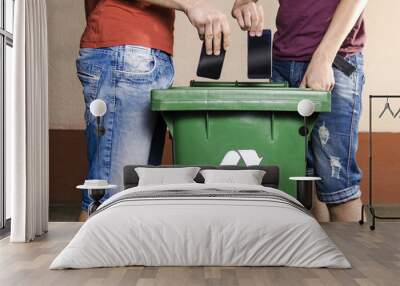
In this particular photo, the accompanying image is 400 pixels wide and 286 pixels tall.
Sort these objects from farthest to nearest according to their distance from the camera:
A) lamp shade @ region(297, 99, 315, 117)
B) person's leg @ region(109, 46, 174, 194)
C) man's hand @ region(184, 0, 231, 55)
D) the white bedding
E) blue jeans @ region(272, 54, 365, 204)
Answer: blue jeans @ region(272, 54, 365, 204) → man's hand @ region(184, 0, 231, 55) → person's leg @ region(109, 46, 174, 194) → lamp shade @ region(297, 99, 315, 117) → the white bedding

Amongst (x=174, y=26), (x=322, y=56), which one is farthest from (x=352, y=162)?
(x=174, y=26)

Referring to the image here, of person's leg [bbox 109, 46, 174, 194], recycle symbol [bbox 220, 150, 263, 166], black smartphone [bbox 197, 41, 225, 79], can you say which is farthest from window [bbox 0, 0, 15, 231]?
recycle symbol [bbox 220, 150, 263, 166]

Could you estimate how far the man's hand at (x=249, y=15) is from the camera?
17.6ft

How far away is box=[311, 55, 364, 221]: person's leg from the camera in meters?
5.06

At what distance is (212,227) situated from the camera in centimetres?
318

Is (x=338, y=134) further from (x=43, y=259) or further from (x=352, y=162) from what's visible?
(x=43, y=259)

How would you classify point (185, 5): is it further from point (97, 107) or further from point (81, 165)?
point (81, 165)

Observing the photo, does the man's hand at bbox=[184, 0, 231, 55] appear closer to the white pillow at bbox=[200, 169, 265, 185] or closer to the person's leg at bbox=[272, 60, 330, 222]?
the person's leg at bbox=[272, 60, 330, 222]

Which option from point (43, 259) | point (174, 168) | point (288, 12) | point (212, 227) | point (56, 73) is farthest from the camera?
point (56, 73)

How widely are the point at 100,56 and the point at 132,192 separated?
1.56m

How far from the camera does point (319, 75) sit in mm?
5105

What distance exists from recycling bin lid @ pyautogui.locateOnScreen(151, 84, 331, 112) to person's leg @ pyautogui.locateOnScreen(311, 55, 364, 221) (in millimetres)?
404

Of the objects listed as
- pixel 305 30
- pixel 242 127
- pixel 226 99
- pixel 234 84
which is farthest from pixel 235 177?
pixel 305 30

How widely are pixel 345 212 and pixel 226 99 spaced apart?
4.41 ft
